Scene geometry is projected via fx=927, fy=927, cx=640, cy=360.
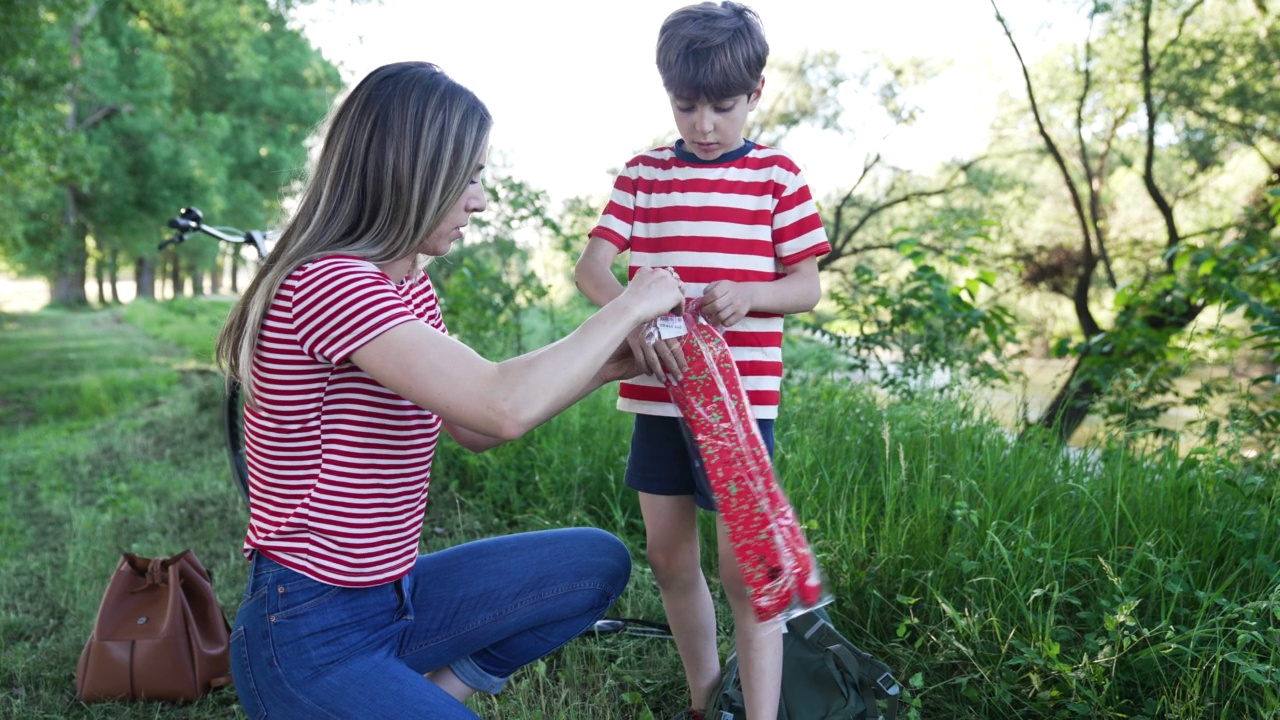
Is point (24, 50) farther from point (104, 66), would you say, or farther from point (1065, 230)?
point (1065, 230)

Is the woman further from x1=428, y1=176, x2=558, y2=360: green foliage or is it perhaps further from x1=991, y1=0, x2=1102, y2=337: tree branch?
x1=991, y1=0, x2=1102, y2=337: tree branch

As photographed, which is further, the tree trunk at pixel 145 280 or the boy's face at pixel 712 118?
the tree trunk at pixel 145 280

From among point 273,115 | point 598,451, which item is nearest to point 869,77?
point 598,451

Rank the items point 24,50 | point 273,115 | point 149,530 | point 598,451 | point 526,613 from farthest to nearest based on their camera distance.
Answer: point 273,115 < point 24,50 < point 149,530 < point 598,451 < point 526,613

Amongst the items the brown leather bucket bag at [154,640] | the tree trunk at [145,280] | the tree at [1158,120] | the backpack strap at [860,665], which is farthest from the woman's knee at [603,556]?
the tree trunk at [145,280]

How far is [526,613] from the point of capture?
196 cm

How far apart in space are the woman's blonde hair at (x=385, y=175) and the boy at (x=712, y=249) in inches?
20.3

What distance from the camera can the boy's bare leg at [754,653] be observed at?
1980 millimetres

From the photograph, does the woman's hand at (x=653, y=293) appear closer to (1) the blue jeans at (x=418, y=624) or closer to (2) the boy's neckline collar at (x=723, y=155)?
(2) the boy's neckline collar at (x=723, y=155)

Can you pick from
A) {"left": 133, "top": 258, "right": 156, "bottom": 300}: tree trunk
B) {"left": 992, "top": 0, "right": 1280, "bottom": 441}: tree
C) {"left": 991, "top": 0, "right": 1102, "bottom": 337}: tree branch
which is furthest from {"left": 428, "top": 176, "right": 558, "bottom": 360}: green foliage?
{"left": 133, "top": 258, "right": 156, "bottom": 300}: tree trunk

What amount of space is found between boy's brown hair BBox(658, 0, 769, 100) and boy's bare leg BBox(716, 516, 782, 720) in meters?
0.91

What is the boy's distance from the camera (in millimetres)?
1938

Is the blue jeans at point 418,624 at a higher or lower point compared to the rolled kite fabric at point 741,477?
lower

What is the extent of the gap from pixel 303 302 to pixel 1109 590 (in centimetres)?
204
